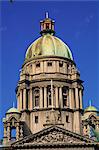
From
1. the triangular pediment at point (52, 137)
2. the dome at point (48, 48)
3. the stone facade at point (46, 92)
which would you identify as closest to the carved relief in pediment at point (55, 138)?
the triangular pediment at point (52, 137)

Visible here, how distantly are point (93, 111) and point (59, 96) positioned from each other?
281 inches

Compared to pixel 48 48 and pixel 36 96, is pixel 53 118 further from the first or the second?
pixel 48 48

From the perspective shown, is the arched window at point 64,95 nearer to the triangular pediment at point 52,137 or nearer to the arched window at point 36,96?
the arched window at point 36,96

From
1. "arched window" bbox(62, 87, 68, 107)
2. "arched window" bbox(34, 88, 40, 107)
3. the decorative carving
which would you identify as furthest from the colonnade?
the decorative carving

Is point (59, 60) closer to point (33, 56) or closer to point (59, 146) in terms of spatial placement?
point (33, 56)

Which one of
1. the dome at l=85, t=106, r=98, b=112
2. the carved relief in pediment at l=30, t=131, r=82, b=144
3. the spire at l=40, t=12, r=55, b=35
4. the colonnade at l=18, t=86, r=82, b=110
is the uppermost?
the spire at l=40, t=12, r=55, b=35

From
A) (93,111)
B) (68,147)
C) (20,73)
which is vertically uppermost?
(20,73)

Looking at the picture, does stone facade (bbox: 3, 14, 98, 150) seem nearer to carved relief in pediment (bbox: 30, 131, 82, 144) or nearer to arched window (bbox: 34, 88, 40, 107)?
arched window (bbox: 34, 88, 40, 107)

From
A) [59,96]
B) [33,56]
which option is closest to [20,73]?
[33,56]

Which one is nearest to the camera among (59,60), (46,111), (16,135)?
(16,135)

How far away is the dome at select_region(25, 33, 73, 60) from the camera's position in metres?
92.9

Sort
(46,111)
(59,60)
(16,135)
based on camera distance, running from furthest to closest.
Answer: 1. (59,60)
2. (46,111)
3. (16,135)

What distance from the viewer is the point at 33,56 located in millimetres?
93125

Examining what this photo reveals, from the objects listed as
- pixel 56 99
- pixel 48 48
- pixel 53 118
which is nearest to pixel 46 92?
pixel 56 99
